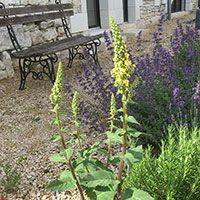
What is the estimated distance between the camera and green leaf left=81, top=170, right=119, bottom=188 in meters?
1.23

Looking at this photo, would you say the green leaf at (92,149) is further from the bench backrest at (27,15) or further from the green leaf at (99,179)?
the bench backrest at (27,15)

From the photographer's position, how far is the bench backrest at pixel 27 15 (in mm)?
4238

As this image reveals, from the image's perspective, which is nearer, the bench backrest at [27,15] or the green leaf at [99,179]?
the green leaf at [99,179]

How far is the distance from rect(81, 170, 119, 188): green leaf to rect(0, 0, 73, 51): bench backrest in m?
3.54

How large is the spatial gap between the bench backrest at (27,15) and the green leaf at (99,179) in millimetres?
3541

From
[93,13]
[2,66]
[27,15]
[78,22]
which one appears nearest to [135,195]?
[2,66]

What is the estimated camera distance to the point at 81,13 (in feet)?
20.4

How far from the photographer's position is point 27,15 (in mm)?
4895

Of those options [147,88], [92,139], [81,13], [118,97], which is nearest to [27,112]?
[92,139]

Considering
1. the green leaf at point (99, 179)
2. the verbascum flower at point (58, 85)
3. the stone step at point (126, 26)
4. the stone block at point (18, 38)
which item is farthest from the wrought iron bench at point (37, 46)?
the green leaf at point (99, 179)

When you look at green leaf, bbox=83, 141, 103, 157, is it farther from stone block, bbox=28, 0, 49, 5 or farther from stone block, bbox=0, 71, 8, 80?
stone block, bbox=28, 0, 49, 5

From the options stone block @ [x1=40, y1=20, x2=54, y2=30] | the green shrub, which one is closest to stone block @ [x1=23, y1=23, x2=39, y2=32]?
stone block @ [x1=40, y1=20, x2=54, y2=30]

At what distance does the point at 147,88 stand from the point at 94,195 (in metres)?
1.51

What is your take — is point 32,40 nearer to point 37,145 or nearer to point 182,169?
point 37,145
